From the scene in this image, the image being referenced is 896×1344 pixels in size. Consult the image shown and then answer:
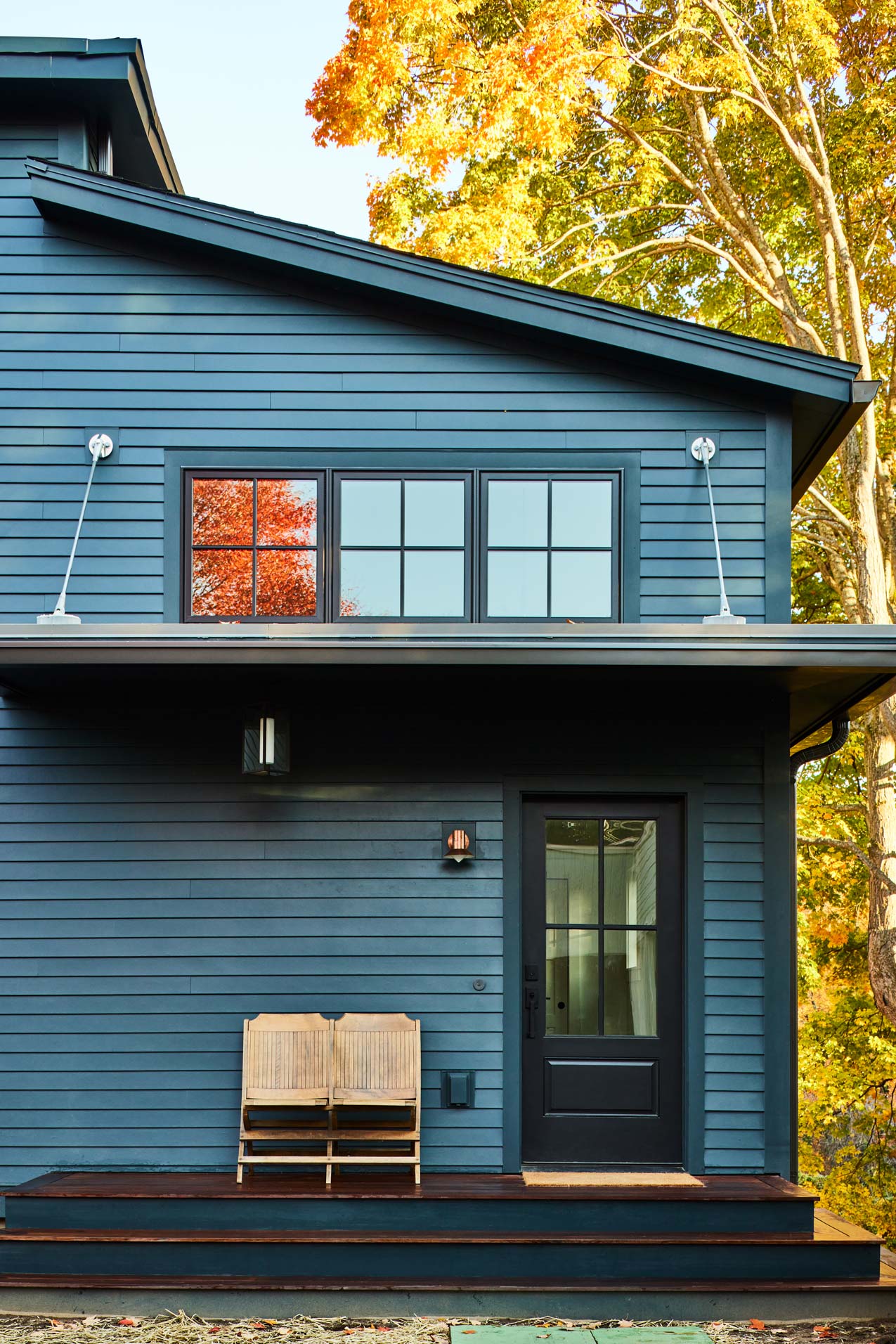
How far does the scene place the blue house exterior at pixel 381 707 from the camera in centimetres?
571

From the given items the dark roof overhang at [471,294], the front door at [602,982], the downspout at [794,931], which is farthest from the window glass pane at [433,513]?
the downspout at [794,931]

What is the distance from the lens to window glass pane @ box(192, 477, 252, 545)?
238 inches

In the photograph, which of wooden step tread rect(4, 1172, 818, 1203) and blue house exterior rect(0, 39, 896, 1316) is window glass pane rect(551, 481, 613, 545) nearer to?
blue house exterior rect(0, 39, 896, 1316)

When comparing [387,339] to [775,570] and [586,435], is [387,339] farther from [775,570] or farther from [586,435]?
[775,570]

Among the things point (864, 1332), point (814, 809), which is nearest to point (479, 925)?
point (864, 1332)

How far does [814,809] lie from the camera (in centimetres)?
1286

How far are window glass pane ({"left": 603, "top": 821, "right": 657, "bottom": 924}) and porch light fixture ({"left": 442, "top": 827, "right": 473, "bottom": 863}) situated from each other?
734 millimetres

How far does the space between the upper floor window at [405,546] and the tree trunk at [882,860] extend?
6760 mm

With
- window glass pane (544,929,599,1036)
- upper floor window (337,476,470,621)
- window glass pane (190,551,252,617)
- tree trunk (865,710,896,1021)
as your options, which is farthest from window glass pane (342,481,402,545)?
tree trunk (865,710,896,1021)

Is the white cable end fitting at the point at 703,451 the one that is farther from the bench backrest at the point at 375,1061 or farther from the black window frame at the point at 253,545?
the bench backrest at the point at 375,1061

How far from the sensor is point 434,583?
238 inches

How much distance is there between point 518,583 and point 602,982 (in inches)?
83.5

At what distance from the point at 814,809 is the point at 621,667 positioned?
28.1 ft

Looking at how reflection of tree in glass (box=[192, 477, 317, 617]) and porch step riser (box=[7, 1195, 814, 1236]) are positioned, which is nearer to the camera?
porch step riser (box=[7, 1195, 814, 1236])
